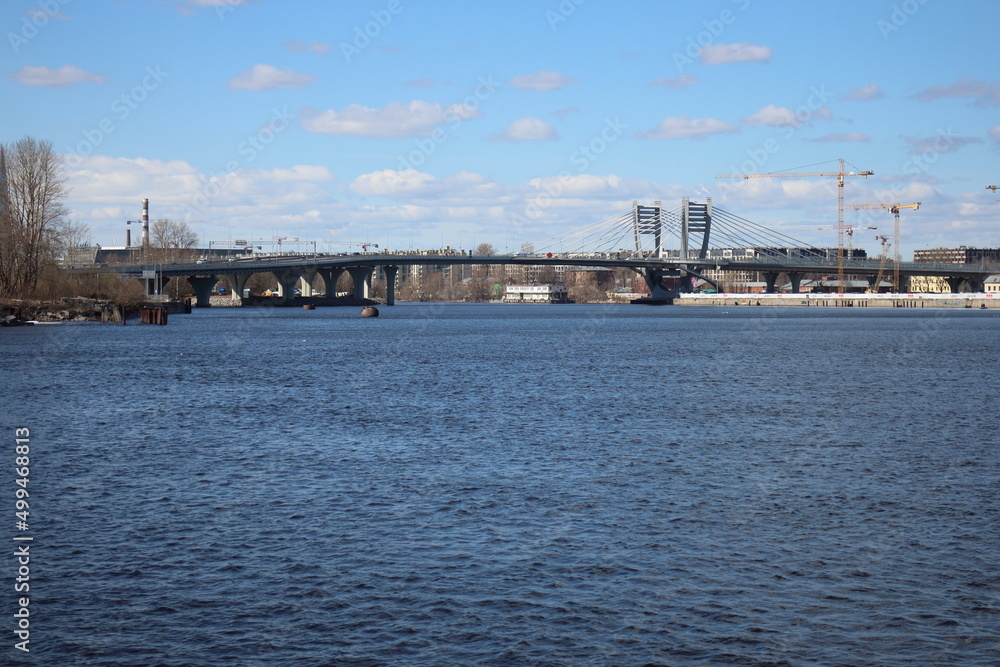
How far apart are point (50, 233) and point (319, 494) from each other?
8038cm

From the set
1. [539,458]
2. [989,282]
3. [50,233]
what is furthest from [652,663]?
[989,282]

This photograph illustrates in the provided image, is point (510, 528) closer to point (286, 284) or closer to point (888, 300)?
point (286, 284)

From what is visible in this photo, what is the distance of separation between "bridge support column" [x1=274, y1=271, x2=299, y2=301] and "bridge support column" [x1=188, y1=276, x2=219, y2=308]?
1018cm

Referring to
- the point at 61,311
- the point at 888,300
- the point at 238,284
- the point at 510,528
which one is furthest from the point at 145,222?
the point at 510,528

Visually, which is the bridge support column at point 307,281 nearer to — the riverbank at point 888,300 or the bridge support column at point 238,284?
the bridge support column at point 238,284

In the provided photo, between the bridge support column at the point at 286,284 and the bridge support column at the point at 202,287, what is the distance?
10.2m

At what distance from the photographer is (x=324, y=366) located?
5059cm

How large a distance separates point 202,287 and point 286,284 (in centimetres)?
1297

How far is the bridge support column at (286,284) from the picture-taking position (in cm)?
16475

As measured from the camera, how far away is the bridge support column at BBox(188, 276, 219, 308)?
16225 centimetres

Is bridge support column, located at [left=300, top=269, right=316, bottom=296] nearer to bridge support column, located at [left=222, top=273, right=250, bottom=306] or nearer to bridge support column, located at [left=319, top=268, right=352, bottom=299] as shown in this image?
bridge support column, located at [left=319, top=268, right=352, bottom=299]

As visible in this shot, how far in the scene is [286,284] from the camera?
16650 cm

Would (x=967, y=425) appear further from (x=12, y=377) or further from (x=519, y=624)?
(x=12, y=377)

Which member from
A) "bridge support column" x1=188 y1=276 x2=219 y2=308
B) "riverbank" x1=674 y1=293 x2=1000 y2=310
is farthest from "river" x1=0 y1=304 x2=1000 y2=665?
"riverbank" x1=674 y1=293 x2=1000 y2=310
